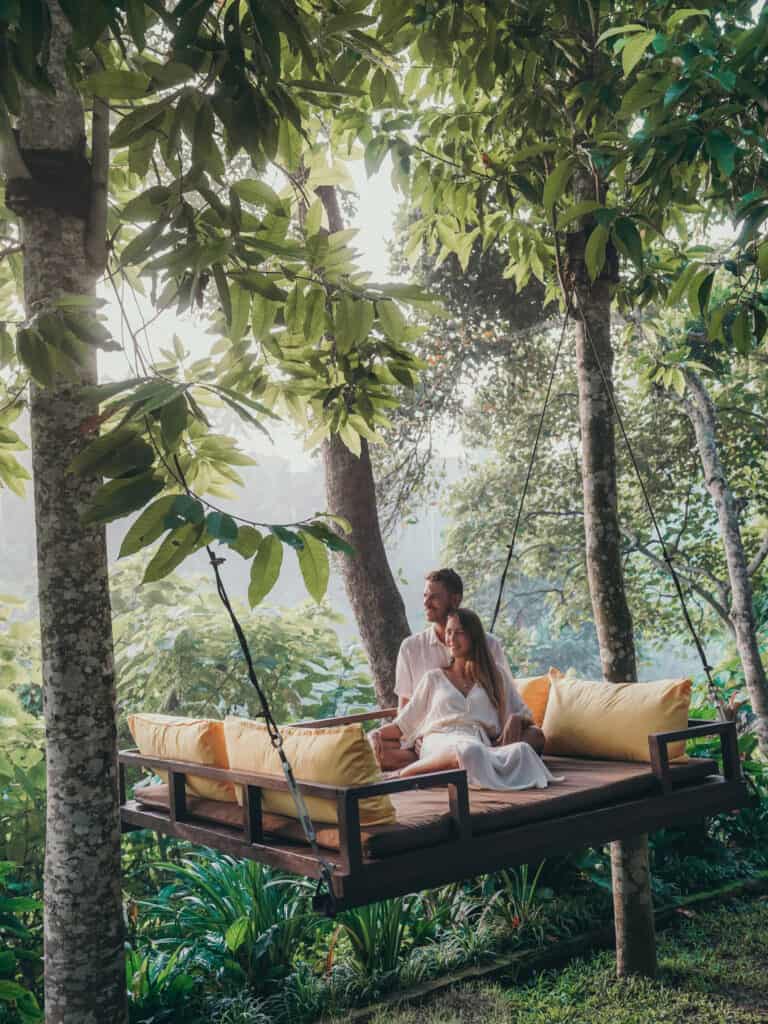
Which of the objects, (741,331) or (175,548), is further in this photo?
(741,331)

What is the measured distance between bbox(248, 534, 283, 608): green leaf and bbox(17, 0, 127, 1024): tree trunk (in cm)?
67

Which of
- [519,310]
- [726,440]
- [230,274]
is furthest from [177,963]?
[726,440]

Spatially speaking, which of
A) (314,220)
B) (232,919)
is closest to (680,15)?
(314,220)

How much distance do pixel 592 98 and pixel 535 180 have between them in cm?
54

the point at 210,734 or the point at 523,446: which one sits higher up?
the point at 523,446

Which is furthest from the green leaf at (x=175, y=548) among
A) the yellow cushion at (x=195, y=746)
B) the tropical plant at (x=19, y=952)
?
the tropical plant at (x=19, y=952)

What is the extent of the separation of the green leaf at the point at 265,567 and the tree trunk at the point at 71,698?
0.67 metres

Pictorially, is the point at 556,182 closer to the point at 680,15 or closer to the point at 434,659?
the point at 680,15

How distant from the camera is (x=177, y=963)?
4016 mm

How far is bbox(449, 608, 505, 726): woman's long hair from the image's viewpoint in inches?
164

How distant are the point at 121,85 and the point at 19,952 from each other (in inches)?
118

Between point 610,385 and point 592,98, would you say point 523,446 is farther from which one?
point 592,98

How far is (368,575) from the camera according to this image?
545 centimetres

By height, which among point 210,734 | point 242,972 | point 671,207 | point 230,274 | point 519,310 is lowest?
point 242,972
